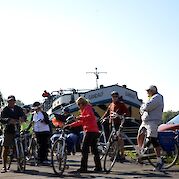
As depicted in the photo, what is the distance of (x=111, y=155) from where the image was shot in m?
11.0

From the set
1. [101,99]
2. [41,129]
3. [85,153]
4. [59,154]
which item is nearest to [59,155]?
[59,154]

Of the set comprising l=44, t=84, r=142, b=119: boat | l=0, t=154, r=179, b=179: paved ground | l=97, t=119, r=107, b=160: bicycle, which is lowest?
l=0, t=154, r=179, b=179: paved ground

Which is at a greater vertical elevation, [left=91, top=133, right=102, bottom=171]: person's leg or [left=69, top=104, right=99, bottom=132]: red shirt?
[left=69, top=104, right=99, bottom=132]: red shirt

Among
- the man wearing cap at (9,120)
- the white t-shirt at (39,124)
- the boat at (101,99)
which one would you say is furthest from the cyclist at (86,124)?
the boat at (101,99)

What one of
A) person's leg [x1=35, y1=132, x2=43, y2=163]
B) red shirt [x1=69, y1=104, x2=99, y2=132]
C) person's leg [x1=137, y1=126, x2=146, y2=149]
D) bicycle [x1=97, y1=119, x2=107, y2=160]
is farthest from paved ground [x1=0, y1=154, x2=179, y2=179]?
bicycle [x1=97, y1=119, x2=107, y2=160]

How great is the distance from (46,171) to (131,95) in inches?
605

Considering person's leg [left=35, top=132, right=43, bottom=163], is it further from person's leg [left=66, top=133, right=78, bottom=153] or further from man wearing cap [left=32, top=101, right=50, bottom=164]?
person's leg [left=66, top=133, right=78, bottom=153]

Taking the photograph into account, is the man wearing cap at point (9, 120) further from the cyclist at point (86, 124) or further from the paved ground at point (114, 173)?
the cyclist at point (86, 124)

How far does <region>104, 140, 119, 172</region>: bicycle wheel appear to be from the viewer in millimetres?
10844

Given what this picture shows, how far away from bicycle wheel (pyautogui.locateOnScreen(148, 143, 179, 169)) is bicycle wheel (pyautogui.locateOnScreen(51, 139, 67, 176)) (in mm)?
2057

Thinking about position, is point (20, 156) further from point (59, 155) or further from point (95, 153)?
point (95, 153)

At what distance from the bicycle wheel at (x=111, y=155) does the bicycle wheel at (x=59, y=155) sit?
0.96m

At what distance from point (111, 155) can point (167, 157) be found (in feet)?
4.78

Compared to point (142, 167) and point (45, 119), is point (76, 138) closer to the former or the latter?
point (45, 119)
